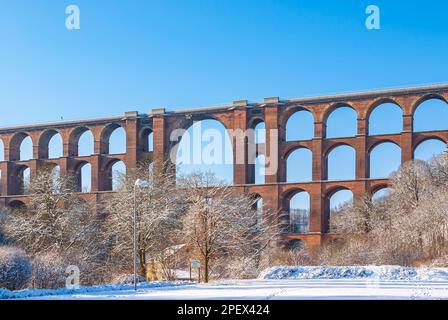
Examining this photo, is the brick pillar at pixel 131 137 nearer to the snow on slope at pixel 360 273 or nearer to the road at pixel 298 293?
the snow on slope at pixel 360 273

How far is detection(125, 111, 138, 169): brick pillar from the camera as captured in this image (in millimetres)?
35188

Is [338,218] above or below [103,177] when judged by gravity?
below

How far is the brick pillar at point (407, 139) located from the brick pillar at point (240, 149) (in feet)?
29.4

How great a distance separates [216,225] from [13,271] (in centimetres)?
870

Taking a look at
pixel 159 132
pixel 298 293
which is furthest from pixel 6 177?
pixel 298 293

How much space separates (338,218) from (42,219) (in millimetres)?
16784

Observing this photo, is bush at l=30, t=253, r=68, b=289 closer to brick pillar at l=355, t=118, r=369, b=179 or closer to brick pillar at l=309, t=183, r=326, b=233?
brick pillar at l=309, t=183, r=326, b=233

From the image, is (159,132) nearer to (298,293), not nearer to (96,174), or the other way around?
(96,174)

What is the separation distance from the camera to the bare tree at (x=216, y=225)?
65.5ft

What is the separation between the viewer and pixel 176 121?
34.5m

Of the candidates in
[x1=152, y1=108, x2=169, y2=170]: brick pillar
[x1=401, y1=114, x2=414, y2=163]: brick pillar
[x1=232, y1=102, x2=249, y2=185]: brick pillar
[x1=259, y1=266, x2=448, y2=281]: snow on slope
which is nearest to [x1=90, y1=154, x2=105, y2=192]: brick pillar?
[x1=152, y1=108, x2=169, y2=170]: brick pillar

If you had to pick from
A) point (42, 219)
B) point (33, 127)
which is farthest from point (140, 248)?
point (33, 127)
